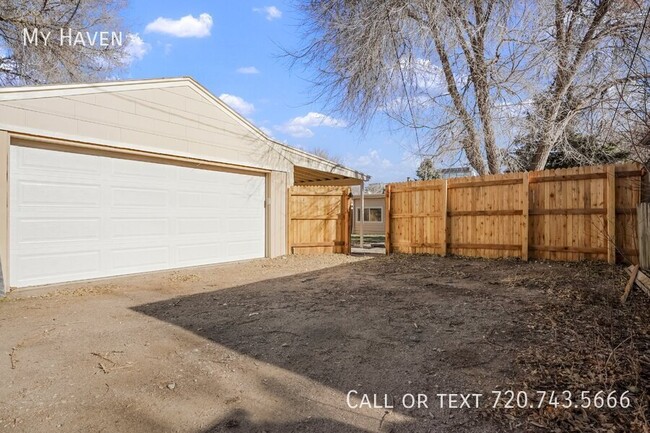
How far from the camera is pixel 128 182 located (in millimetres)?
6672

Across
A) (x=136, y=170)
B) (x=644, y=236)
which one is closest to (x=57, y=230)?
(x=136, y=170)

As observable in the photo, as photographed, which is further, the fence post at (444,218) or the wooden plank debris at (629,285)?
the fence post at (444,218)

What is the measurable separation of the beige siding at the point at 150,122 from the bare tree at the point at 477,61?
310 centimetres

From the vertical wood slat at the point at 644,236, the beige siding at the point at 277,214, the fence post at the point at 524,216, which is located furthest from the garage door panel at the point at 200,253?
the vertical wood slat at the point at 644,236

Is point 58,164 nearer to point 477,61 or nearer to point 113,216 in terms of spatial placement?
point 113,216

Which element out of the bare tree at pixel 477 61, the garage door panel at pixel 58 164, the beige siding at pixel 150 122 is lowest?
the garage door panel at pixel 58 164

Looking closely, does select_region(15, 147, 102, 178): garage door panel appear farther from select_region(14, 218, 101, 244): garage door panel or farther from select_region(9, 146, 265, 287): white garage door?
select_region(14, 218, 101, 244): garage door panel

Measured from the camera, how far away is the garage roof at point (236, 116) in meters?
5.46

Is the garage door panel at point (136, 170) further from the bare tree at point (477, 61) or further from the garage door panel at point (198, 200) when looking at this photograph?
the bare tree at point (477, 61)

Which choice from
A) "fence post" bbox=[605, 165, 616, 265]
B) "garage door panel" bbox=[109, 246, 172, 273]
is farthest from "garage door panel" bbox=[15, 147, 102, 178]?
"fence post" bbox=[605, 165, 616, 265]

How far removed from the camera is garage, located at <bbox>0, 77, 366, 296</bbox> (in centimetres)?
543

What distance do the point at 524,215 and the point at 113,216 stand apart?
7.62 m

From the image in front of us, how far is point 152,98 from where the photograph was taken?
698 cm

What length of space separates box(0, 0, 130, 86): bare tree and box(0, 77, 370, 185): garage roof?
424 centimetres
